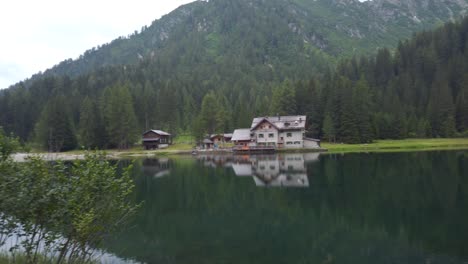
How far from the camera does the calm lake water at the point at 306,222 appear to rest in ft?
55.4

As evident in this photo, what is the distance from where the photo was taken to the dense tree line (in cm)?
9756

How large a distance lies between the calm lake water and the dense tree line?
62730mm

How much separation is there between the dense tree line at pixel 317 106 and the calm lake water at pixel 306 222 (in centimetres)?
6273

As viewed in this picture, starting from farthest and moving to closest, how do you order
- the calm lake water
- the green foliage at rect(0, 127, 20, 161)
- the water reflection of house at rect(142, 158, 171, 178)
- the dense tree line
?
the dense tree line → the water reflection of house at rect(142, 158, 171, 178) → the calm lake water → the green foliage at rect(0, 127, 20, 161)

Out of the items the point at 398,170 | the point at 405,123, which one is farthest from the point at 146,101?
the point at 398,170

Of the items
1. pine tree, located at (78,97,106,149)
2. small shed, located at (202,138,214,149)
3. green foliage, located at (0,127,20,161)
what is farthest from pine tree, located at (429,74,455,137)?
green foliage, located at (0,127,20,161)

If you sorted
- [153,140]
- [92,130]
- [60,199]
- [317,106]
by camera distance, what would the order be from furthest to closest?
[317,106]
[153,140]
[92,130]
[60,199]

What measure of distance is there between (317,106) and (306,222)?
281 ft

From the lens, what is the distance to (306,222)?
73.5ft

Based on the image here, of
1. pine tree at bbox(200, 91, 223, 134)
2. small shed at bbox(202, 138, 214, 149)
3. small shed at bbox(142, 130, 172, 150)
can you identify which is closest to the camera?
small shed at bbox(202, 138, 214, 149)

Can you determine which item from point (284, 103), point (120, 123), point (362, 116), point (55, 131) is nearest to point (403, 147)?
point (362, 116)

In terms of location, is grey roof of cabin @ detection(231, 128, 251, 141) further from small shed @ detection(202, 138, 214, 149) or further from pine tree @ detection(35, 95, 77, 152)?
pine tree @ detection(35, 95, 77, 152)

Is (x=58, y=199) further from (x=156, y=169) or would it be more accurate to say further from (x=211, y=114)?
(x=211, y=114)

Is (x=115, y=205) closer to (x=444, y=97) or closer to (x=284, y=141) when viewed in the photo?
(x=284, y=141)
